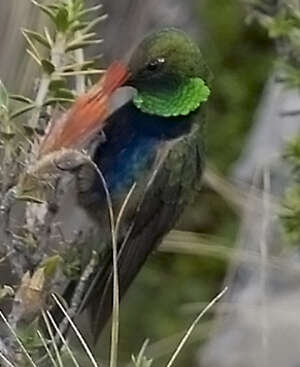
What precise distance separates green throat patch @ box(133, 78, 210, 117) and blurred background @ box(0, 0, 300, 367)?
1.59ft

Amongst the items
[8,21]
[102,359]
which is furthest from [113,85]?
[102,359]

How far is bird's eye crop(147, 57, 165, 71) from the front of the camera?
1.64 metres

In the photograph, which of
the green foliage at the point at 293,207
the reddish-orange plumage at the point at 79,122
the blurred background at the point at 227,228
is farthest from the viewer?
the blurred background at the point at 227,228

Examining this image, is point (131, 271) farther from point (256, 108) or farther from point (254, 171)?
point (256, 108)

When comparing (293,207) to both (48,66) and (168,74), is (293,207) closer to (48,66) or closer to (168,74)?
(168,74)

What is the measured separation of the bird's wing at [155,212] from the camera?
5.49 feet

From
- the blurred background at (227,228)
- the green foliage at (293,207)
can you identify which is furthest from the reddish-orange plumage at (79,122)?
the blurred background at (227,228)

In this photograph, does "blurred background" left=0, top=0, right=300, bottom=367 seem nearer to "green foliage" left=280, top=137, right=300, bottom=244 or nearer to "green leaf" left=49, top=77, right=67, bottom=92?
"green foliage" left=280, top=137, right=300, bottom=244

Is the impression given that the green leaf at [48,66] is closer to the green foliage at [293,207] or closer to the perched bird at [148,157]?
the perched bird at [148,157]

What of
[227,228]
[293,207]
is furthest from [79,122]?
[227,228]

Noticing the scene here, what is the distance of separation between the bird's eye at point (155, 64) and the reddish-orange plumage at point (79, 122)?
12.6 inches

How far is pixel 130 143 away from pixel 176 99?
0.08 meters

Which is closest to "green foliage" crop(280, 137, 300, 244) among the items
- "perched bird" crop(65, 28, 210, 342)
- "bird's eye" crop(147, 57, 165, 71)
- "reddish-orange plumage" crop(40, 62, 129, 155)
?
"perched bird" crop(65, 28, 210, 342)

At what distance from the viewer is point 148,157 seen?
1.74 metres
